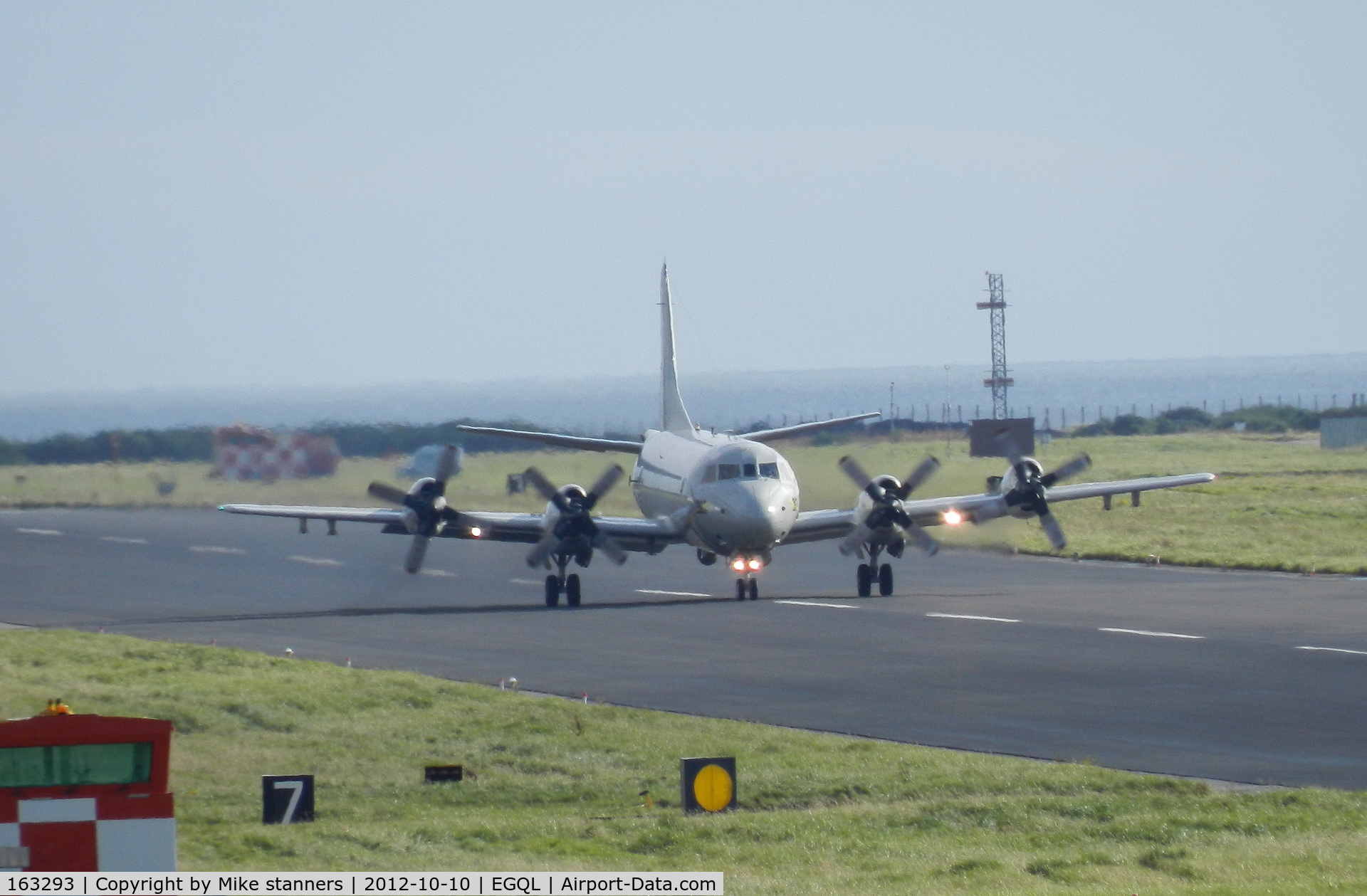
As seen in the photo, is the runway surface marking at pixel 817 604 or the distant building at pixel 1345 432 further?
the distant building at pixel 1345 432

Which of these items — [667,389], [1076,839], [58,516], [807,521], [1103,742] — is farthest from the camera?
[58,516]

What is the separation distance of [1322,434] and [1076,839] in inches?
3515

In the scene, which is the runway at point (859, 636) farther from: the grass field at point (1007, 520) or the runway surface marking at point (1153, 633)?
the grass field at point (1007, 520)

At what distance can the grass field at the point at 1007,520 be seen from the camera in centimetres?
4500

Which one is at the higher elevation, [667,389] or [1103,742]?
[667,389]

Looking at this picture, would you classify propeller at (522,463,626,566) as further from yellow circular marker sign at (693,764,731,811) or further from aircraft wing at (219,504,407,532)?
yellow circular marker sign at (693,764,731,811)

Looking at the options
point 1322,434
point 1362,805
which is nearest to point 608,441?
point 1362,805

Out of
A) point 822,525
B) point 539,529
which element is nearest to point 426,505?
point 539,529

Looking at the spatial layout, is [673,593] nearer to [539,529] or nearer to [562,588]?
[562,588]

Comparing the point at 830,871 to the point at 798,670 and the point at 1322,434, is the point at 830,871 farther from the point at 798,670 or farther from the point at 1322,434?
the point at 1322,434

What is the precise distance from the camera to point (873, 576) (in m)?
36.1

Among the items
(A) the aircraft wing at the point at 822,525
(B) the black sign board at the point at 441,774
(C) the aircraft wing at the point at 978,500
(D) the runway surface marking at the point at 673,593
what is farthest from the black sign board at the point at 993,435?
(B) the black sign board at the point at 441,774

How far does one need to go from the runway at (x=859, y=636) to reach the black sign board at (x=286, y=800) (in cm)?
793

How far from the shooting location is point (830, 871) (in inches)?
481
